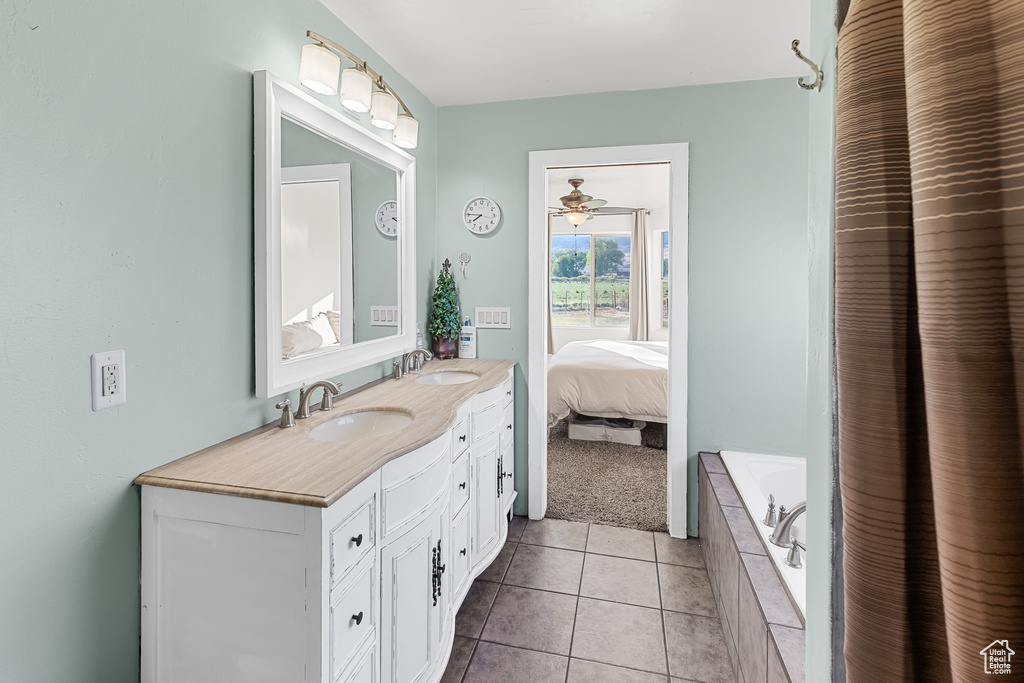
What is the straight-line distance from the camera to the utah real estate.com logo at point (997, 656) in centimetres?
37

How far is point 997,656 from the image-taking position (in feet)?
1.24

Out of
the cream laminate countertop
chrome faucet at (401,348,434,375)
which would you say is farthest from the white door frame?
the cream laminate countertop

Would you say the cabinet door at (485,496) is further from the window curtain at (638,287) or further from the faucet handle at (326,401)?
the window curtain at (638,287)

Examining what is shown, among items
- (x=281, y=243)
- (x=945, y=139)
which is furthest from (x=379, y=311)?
(x=945, y=139)

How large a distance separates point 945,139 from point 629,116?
8.52 ft

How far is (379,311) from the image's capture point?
2320 mm

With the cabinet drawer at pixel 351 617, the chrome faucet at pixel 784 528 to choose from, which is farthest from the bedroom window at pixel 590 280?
the cabinet drawer at pixel 351 617

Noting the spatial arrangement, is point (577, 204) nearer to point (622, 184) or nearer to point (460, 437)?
point (622, 184)

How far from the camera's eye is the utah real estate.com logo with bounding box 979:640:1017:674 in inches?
14.7

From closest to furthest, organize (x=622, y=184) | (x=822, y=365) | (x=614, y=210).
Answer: (x=822, y=365) < (x=622, y=184) < (x=614, y=210)

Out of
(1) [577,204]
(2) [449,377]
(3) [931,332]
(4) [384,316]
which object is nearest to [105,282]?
(4) [384,316]

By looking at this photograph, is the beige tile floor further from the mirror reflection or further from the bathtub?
the mirror reflection

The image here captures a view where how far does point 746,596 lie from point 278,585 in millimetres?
1445

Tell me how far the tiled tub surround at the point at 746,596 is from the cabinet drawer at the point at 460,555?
1035mm
